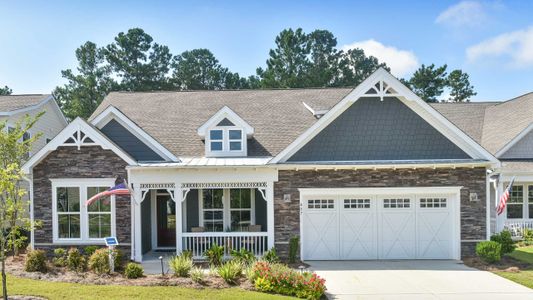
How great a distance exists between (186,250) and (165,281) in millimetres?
3423

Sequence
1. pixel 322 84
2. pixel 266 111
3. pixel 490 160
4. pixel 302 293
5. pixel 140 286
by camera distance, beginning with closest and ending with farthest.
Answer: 1. pixel 302 293
2. pixel 140 286
3. pixel 490 160
4. pixel 266 111
5. pixel 322 84

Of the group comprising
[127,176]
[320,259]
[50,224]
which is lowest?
[320,259]

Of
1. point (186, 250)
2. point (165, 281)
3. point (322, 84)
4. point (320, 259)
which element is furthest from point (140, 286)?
point (322, 84)

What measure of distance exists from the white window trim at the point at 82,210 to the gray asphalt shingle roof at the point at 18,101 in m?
10.2

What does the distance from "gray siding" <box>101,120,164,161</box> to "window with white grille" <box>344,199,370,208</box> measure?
6943 mm

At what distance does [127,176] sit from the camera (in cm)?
1552

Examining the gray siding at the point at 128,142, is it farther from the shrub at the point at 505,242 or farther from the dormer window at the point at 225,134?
the shrub at the point at 505,242

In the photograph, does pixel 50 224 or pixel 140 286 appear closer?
pixel 140 286

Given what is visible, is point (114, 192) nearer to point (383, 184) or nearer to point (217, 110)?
point (217, 110)

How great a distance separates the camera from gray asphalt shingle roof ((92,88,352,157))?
17.9 metres

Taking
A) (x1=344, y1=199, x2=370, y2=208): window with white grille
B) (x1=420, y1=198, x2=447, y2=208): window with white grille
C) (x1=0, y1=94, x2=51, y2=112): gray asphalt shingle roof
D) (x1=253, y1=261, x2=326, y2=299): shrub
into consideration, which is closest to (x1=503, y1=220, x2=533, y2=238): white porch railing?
(x1=420, y1=198, x2=447, y2=208): window with white grille

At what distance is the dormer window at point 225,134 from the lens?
1697 cm

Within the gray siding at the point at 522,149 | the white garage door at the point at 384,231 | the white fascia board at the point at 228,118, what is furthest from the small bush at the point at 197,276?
the gray siding at the point at 522,149

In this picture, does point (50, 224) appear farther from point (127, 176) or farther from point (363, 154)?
point (363, 154)
